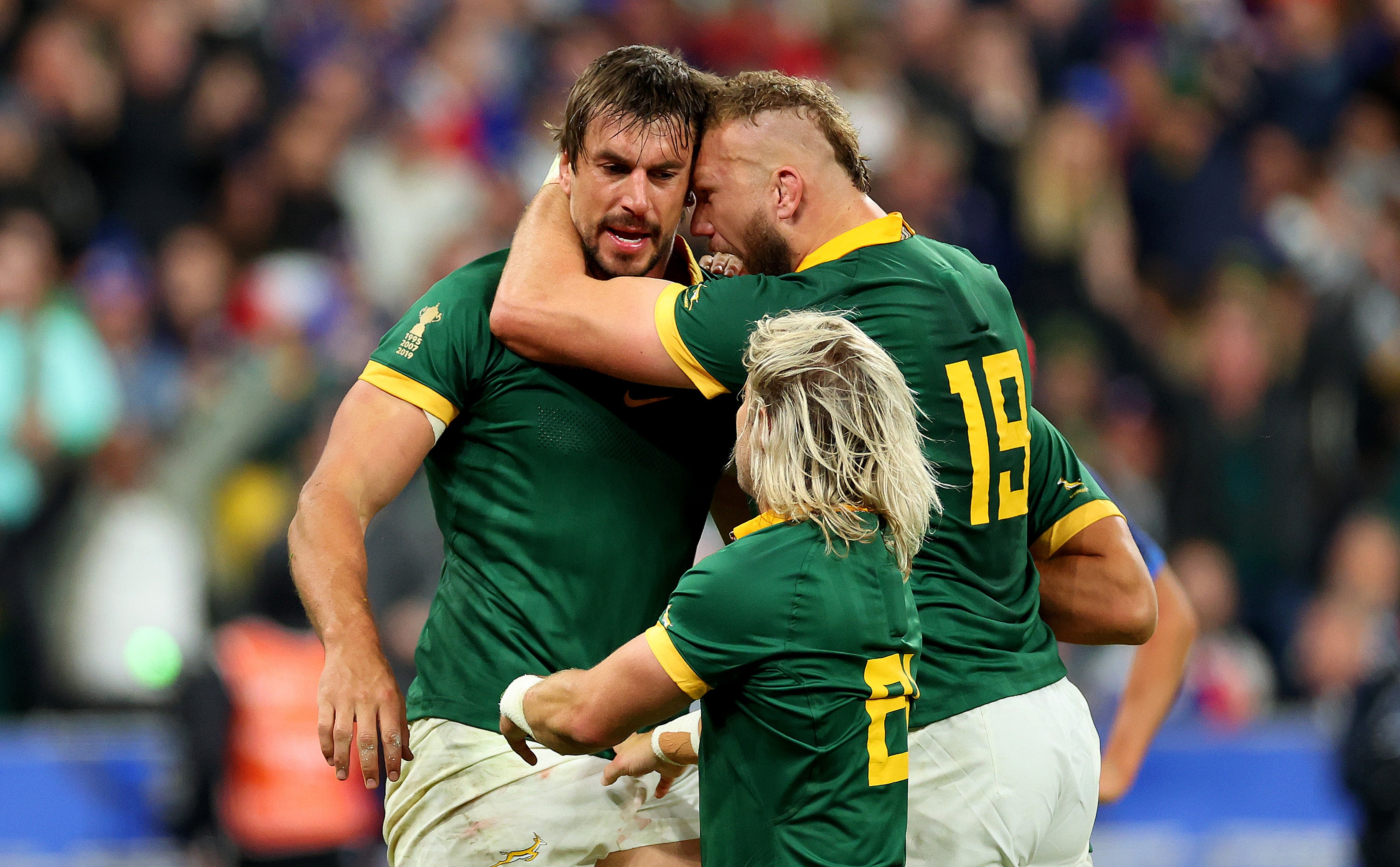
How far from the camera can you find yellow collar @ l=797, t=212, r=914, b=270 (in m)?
3.76

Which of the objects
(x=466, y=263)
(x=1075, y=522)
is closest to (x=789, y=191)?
(x=1075, y=522)

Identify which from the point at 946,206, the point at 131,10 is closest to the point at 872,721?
the point at 946,206

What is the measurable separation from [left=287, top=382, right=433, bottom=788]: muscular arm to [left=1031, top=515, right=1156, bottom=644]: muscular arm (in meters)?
1.65

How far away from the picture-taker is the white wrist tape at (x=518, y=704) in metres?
3.33

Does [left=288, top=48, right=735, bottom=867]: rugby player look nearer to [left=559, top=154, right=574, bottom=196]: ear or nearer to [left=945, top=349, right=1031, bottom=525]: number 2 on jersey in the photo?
[left=559, top=154, right=574, bottom=196]: ear

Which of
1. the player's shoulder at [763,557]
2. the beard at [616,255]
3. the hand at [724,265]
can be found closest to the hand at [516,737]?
the player's shoulder at [763,557]

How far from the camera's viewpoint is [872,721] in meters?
3.20

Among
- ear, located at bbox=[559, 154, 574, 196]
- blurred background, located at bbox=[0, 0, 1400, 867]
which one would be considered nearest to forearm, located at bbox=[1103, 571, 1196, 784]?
ear, located at bbox=[559, 154, 574, 196]

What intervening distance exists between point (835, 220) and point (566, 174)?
2.23 feet

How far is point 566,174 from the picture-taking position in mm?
3996

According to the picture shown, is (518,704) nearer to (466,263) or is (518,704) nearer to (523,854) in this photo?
(523,854)

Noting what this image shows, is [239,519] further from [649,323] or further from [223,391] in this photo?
[649,323]

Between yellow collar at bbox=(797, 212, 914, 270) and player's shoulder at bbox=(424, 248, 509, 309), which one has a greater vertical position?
yellow collar at bbox=(797, 212, 914, 270)

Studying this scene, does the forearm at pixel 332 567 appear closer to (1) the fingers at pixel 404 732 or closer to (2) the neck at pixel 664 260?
(1) the fingers at pixel 404 732
